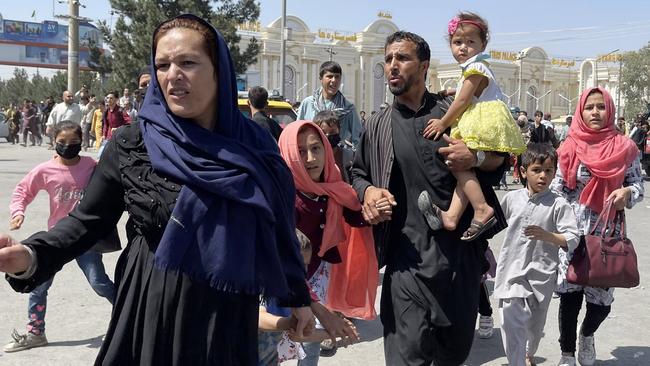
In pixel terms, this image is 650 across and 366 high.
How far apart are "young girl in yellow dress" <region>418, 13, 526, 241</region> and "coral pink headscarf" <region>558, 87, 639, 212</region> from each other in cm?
128

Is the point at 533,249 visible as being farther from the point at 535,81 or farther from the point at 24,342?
the point at 535,81

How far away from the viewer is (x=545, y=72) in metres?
87.9

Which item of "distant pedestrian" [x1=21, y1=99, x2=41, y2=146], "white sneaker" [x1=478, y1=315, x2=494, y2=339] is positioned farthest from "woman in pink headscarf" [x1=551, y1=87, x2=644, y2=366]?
"distant pedestrian" [x1=21, y1=99, x2=41, y2=146]

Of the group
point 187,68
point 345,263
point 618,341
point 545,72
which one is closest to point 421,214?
point 345,263

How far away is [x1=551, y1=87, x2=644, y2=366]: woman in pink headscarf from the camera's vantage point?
448cm

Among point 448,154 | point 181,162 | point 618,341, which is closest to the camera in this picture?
point 181,162

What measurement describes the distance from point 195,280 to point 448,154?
1.58m

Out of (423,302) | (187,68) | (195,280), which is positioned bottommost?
(423,302)

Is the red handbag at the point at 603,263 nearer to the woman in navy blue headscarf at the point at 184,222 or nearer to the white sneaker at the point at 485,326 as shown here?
the white sneaker at the point at 485,326

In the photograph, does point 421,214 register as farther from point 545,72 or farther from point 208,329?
point 545,72

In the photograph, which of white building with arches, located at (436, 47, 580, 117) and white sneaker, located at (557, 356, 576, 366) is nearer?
white sneaker, located at (557, 356, 576, 366)

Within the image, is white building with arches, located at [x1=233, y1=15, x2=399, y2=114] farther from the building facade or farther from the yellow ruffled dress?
the yellow ruffled dress

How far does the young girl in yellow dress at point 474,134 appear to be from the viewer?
3.25 meters

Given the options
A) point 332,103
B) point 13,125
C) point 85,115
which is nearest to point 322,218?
point 332,103
